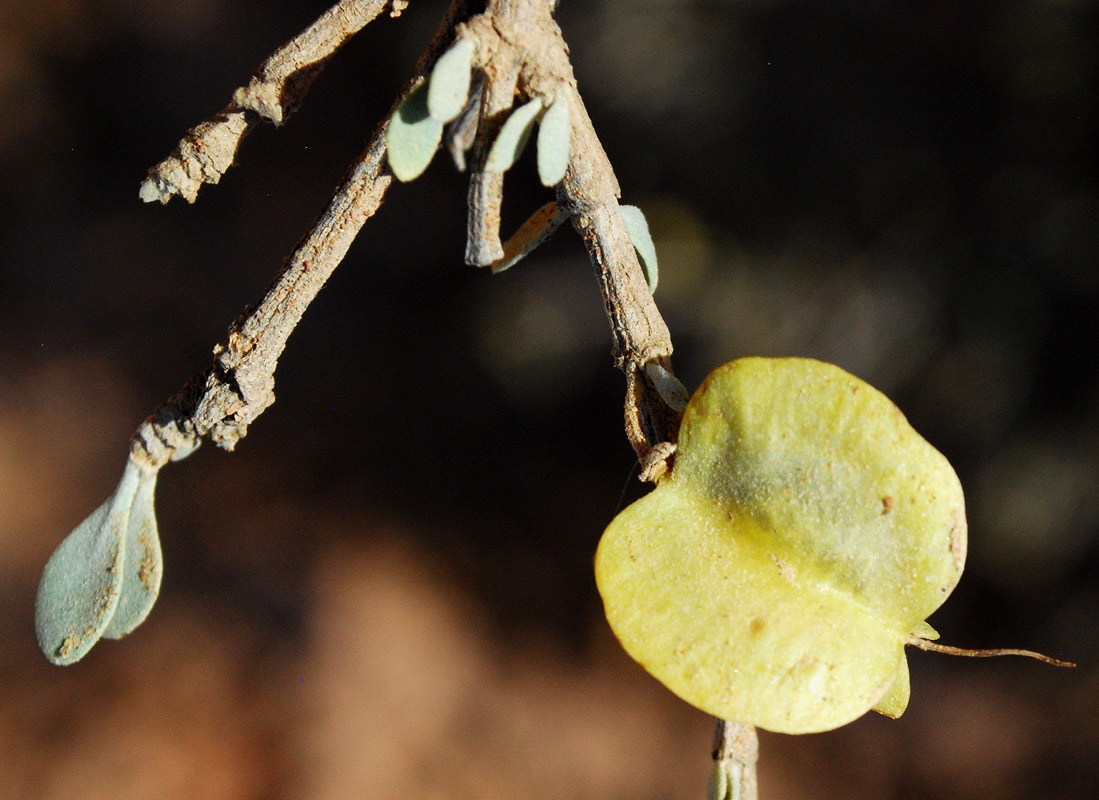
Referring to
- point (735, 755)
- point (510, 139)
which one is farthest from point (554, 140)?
point (735, 755)

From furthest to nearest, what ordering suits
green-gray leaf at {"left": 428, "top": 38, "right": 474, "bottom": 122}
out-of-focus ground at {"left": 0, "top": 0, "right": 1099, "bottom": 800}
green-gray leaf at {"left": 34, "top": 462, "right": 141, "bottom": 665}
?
out-of-focus ground at {"left": 0, "top": 0, "right": 1099, "bottom": 800} → green-gray leaf at {"left": 34, "top": 462, "right": 141, "bottom": 665} → green-gray leaf at {"left": 428, "top": 38, "right": 474, "bottom": 122}

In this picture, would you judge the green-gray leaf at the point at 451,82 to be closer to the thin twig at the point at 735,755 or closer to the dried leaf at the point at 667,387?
the dried leaf at the point at 667,387

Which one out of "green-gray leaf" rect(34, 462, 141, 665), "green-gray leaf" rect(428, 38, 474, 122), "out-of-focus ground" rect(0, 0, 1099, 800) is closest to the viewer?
"green-gray leaf" rect(428, 38, 474, 122)

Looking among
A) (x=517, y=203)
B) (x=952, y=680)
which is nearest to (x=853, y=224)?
(x=517, y=203)

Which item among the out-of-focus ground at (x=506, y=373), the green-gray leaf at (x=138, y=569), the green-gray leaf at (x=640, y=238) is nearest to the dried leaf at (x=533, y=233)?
the green-gray leaf at (x=640, y=238)

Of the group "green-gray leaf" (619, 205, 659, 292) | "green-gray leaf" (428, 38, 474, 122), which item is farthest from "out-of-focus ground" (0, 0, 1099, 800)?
"green-gray leaf" (428, 38, 474, 122)

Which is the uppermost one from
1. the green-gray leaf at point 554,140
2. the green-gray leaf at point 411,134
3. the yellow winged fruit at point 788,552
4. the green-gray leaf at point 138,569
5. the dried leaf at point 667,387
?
the green-gray leaf at point 411,134

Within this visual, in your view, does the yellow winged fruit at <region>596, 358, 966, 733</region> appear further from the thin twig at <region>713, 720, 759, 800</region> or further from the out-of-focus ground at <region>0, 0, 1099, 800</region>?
the out-of-focus ground at <region>0, 0, 1099, 800</region>
